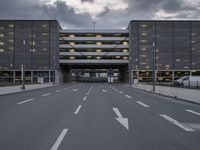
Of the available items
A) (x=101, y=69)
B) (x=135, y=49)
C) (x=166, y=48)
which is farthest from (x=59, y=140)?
(x=101, y=69)

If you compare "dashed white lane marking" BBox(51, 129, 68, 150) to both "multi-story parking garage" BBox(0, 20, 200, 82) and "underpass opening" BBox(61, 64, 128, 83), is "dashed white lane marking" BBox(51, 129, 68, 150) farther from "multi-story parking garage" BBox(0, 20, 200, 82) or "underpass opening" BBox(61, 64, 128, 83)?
"underpass opening" BBox(61, 64, 128, 83)

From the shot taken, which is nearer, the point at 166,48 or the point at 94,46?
the point at 166,48

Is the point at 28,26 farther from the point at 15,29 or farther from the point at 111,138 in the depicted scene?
the point at 111,138

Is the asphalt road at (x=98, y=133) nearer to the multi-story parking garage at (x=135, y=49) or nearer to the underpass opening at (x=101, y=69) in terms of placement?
the multi-story parking garage at (x=135, y=49)

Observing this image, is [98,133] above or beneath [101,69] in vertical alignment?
beneath

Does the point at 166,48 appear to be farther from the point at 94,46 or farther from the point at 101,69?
the point at 101,69

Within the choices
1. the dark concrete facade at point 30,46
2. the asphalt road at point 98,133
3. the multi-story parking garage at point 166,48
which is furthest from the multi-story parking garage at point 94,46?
the asphalt road at point 98,133

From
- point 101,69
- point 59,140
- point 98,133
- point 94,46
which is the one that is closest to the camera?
point 59,140

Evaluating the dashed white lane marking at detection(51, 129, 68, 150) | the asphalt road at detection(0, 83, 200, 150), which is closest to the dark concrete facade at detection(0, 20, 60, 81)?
the asphalt road at detection(0, 83, 200, 150)

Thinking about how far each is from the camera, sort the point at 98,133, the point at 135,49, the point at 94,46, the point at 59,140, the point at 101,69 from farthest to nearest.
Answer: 1. the point at 101,69
2. the point at 94,46
3. the point at 135,49
4. the point at 98,133
5. the point at 59,140

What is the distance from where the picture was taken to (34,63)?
243 feet

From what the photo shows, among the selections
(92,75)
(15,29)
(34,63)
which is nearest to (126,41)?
(34,63)

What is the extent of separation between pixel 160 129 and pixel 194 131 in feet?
3.45

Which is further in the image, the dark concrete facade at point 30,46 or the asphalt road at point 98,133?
the dark concrete facade at point 30,46
